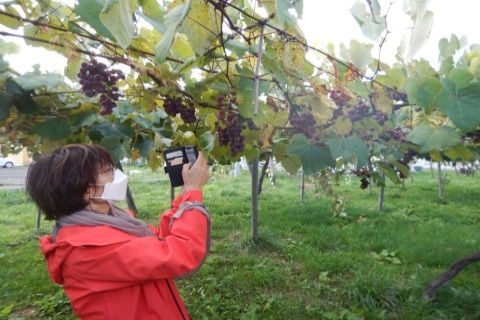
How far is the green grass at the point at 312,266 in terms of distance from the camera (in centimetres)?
280

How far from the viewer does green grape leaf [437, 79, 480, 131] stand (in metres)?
1.09

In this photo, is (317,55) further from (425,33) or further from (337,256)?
(337,256)

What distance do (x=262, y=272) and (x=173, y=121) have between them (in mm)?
1977

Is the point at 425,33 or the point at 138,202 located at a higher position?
the point at 425,33

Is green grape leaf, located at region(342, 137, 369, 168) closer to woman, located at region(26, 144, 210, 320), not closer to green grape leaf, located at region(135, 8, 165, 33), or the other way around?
woman, located at region(26, 144, 210, 320)

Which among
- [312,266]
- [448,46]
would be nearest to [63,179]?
[448,46]

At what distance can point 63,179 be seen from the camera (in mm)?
1104

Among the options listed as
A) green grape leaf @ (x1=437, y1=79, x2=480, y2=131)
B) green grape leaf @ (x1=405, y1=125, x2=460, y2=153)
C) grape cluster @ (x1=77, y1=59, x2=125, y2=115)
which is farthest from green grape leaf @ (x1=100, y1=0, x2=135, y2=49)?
green grape leaf @ (x1=405, y1=125, x2=460, y2=153)

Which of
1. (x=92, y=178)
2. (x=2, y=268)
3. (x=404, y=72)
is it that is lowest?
(x=2, y=268)

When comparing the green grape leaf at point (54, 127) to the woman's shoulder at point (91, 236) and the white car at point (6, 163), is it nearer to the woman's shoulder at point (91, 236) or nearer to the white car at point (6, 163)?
the woman's shoulder at point (91, 236)

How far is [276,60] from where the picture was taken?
112 cm

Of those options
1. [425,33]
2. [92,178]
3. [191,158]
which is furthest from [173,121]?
[425,33]

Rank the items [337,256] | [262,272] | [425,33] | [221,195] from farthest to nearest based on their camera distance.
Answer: [221,195] → [337,256] → [262,272] → [425,33]

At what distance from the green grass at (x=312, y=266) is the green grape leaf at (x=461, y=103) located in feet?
6.38
